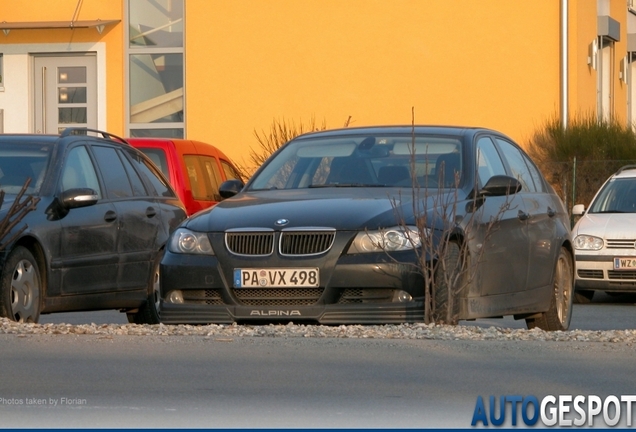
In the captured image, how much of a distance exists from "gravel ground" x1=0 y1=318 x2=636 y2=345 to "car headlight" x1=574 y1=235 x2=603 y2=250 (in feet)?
23.9

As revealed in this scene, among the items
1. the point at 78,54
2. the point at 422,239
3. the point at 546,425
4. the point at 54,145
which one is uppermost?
the point at 78,54

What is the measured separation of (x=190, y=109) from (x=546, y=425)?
22.3 m

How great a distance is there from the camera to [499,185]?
10.2 meters

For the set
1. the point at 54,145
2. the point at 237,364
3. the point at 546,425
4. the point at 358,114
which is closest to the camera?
the point at 546,425

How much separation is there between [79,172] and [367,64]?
52.7 ft

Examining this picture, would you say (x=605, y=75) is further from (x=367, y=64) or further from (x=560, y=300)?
(x=560, y=300)

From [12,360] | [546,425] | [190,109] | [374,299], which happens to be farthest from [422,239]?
[190,109]

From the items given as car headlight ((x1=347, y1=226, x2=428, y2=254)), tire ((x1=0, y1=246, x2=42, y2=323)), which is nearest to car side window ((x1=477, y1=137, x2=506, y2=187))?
car headlight ((x1=347, y1=226, x2=428, y2=254))

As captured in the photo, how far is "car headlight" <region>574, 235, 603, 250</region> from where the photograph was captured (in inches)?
644

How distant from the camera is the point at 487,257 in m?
9.85

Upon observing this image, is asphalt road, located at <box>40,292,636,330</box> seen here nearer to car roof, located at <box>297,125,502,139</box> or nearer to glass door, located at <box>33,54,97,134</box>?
car roof, located at <box>297,125,502,139</box>

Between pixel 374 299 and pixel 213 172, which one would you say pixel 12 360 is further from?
pixel 213 172

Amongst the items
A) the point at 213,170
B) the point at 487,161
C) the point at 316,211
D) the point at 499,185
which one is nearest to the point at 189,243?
the point at 316,211

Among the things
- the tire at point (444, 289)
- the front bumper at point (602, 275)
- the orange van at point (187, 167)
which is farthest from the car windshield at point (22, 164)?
the front bumper at point (602, 275)
